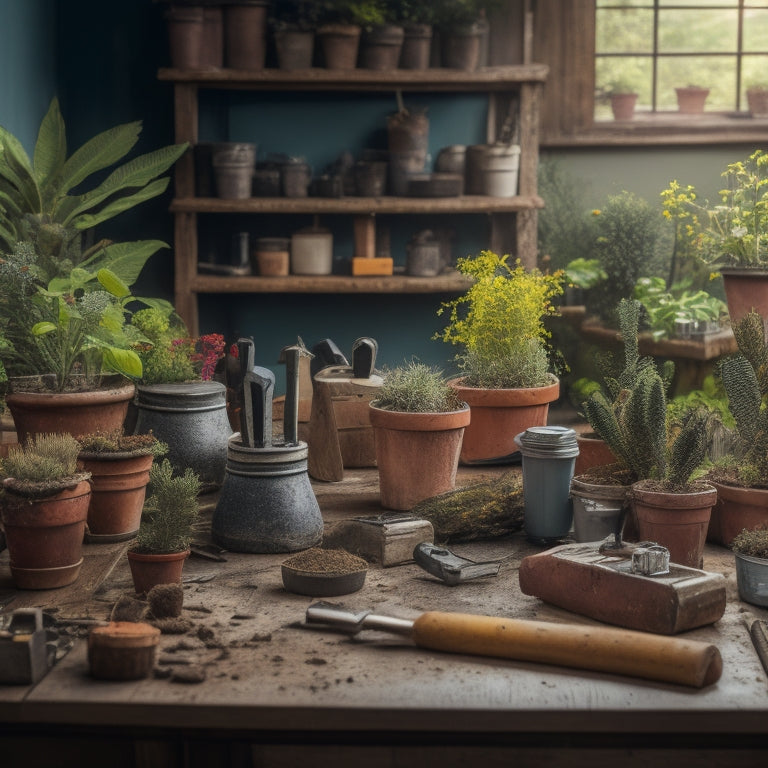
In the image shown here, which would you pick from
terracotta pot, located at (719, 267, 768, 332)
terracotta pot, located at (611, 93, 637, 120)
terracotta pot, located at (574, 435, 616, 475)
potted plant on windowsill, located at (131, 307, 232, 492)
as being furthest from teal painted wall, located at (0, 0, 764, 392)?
terracotta pot, located at (574, 435, 616, 475)

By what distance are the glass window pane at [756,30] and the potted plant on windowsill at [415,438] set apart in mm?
3568

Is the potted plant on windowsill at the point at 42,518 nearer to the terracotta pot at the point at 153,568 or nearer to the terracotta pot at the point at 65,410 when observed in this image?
the terracotta pot at the point at 153,568

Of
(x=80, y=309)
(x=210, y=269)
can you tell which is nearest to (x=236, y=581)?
(x=80, y=309)

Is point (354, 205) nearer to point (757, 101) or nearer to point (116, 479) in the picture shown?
point (757, 101)

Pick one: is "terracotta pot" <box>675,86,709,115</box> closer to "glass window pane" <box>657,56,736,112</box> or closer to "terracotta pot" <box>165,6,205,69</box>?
"glass window pane" <box>657,56,736,112</box>

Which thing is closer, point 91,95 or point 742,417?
point 742,417

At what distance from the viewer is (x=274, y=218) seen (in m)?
5.15

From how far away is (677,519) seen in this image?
2082 millimetres

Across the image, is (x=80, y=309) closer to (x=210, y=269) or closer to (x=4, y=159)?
(x=4, y=159)

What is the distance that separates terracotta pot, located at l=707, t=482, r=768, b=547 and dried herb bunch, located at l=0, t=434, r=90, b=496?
4.17 ft

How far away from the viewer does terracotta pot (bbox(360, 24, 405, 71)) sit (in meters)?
4.68

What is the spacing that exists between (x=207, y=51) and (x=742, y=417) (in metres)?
3.15

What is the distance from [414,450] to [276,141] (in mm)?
2943

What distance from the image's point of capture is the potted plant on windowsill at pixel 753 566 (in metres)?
1.91
